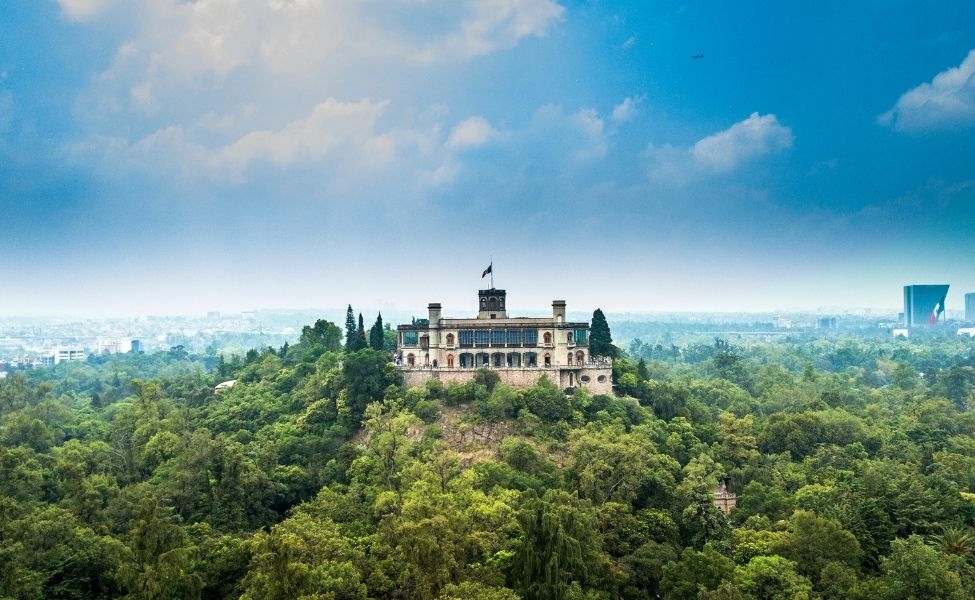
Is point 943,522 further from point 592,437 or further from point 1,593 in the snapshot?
point 1,593

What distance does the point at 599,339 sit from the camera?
180 feet

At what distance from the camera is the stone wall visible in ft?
170

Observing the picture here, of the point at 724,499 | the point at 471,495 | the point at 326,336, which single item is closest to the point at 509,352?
the point at 724,499

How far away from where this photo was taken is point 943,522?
34281 mm

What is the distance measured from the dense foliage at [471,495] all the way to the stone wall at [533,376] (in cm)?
192

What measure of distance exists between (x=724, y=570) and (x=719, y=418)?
30620mm

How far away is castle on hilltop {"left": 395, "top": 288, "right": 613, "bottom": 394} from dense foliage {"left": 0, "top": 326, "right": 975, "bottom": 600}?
2.52 metres

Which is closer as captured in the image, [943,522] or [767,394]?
[943,522]

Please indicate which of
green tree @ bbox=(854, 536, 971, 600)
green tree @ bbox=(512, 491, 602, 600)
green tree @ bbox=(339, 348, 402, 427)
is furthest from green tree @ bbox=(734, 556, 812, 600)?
green tree @ bbox=(339, 348, 402, 427)

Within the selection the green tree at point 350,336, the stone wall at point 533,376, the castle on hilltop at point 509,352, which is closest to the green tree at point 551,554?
the stone wall at point 533,376

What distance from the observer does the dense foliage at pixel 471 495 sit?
92.7 feet

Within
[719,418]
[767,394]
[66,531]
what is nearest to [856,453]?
[719,418]

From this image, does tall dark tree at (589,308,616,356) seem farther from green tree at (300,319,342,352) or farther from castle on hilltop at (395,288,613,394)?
green tree at (300,319,342,352)

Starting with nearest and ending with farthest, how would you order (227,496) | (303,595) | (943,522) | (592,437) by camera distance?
(303,595) < (943,522) < (227,496) < (592,437)
